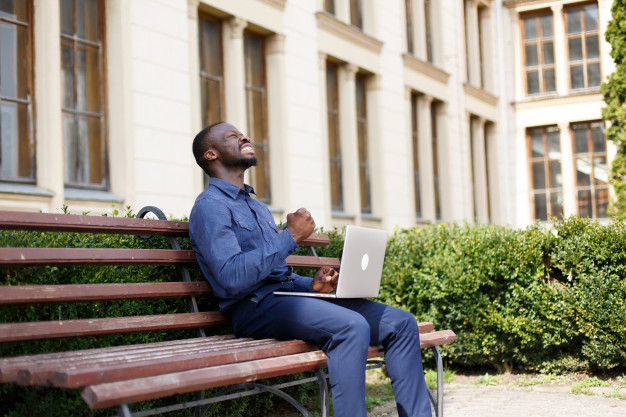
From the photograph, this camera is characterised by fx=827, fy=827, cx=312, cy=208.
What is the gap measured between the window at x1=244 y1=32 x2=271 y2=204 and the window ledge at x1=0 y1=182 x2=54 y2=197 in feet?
15.6

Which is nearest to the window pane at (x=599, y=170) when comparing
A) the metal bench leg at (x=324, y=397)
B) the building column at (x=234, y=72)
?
the building column at (x=234, y=72)

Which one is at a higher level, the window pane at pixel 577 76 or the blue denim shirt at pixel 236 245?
the window pane at pixel 577 76

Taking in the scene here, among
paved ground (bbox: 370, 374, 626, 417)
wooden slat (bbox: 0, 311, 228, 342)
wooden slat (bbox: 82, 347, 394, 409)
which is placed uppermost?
wooden slat (bbox: 0, 311, 228, 342)

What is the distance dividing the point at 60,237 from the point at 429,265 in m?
4.18

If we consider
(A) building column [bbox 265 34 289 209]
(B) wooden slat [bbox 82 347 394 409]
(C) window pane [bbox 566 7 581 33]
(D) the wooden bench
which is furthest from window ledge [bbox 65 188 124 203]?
(C) window pane [bbox 566 7 581 33]

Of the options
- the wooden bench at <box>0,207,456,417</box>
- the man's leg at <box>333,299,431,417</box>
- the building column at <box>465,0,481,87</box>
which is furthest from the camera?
the building column at <box>465,0,481,87</box>

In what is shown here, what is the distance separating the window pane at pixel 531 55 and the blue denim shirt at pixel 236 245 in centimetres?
2377

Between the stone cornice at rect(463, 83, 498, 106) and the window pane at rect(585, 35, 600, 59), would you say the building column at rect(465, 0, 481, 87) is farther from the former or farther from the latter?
the window pane at rect(585, 35, 600, 59)

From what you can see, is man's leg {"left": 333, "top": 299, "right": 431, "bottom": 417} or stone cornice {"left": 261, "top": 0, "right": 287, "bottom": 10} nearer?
man's leg {"left": 333, "top": 299, "right": 431, "bottom": 417}

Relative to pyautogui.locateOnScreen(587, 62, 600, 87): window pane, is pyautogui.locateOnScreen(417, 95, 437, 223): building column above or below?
below

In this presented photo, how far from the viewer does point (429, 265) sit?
24.6 feet

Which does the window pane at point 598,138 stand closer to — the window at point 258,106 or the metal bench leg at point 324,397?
the window at point 258,106

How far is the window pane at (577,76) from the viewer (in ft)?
84.1

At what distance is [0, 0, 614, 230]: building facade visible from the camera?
983cm
